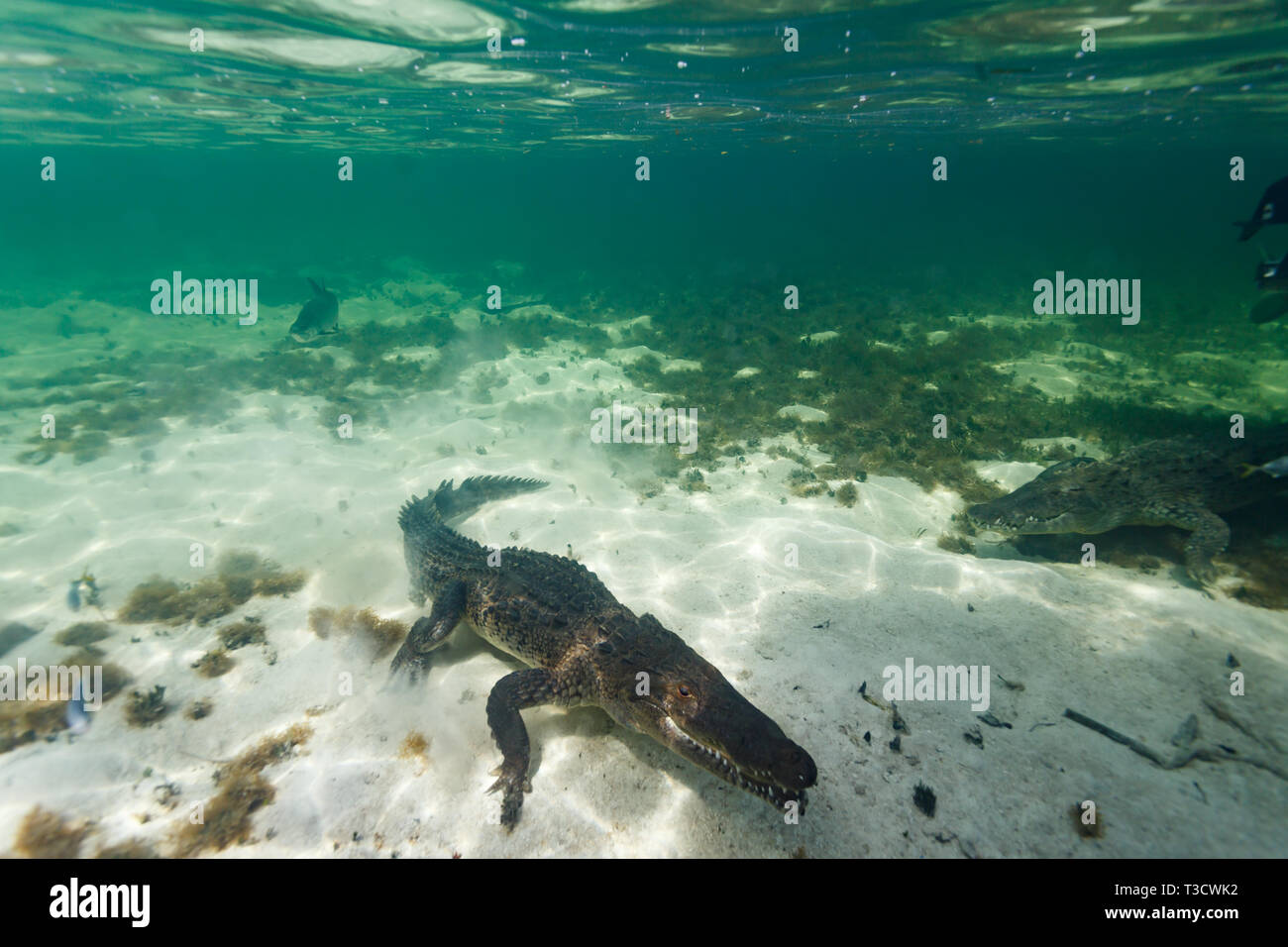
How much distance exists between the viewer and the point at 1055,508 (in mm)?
6758

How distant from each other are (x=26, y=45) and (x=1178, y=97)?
42814 millimetres

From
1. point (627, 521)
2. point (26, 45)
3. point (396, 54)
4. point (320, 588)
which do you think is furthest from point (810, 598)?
point (26, 45)

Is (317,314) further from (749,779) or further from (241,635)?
(749,779)

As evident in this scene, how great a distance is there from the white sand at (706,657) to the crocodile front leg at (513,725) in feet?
0.43

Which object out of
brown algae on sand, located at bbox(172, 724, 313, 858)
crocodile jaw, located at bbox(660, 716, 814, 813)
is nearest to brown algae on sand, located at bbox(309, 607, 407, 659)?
brown algae on sand, located at bbox(172, 724, 313, 858)

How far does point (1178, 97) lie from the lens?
2167 cm

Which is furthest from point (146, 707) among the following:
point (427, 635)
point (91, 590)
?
point (91, 590)

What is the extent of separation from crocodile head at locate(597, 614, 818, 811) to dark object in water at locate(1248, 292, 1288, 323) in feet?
36.8

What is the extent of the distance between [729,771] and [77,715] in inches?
231

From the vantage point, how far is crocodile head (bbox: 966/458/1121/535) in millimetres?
6664

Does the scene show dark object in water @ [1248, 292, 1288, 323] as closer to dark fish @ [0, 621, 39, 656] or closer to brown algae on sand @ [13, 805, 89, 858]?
brown algae on sand @ [13, 805, 89, 858]
